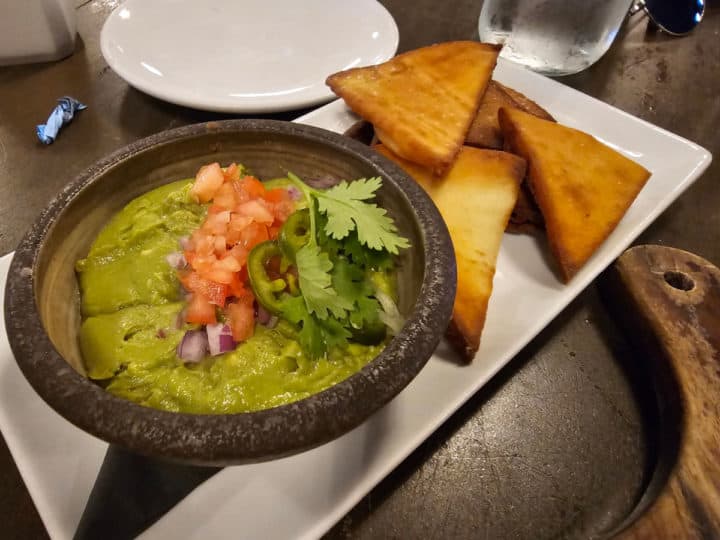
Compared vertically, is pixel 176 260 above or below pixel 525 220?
above

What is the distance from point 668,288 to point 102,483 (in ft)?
4.12

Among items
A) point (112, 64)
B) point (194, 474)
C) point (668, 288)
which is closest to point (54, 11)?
point (112, 64)

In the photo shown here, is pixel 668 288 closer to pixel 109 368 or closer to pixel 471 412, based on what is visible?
pixel 471 412

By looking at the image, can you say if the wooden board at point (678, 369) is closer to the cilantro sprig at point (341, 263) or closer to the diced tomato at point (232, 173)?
the cilantro sprig at point (341, 263)

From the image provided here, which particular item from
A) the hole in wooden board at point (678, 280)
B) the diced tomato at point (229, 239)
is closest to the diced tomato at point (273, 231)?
the diced tomato at point (229, 239)

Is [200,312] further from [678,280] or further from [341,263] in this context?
[678,280]

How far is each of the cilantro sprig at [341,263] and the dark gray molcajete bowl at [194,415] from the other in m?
0.05

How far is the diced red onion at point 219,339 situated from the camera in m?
0.96

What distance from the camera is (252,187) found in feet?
3.85

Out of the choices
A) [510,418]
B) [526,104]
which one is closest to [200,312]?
[510,418]

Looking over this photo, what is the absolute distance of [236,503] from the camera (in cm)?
100

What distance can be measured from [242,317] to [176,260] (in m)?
0.19

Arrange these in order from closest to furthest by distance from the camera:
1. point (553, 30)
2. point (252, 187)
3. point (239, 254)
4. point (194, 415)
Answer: point (194, 415), point (239, 254), point (252, 187), point (553, 30)

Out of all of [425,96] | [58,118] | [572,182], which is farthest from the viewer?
[58,118]
